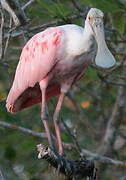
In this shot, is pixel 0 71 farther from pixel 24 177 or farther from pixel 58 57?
pixel 58 57

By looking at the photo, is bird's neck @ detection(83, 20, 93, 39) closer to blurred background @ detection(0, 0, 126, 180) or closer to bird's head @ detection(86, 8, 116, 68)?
bird's head @ detection(86, 8, 116, 68)

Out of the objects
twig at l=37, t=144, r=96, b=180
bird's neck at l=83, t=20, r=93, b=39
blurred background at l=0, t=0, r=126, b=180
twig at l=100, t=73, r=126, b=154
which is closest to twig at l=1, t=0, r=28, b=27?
blurred background at l=0, t=0, r=126, b=180

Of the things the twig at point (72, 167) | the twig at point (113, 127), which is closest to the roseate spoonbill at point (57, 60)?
the twig at point (72, 167)

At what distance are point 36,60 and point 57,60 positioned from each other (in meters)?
0.37

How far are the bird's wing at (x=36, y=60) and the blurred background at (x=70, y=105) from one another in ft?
0.67

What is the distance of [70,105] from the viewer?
1209 cm

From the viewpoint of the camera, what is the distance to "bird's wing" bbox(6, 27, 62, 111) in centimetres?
706

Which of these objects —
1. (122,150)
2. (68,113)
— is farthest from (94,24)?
(122,150)

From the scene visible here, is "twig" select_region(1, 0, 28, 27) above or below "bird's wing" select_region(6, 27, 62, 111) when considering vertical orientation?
above

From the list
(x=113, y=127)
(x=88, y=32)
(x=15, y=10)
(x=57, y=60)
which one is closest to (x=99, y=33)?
(x=88, y=32)

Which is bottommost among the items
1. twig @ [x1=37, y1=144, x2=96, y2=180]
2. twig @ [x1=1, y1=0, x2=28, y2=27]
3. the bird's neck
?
twig @ [x1=37, y1=144, x2=96, y2=180]

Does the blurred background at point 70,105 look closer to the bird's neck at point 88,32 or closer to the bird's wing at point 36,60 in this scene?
the bird's wing at point 36,60

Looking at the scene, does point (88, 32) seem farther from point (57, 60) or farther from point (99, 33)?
point (57, 60)

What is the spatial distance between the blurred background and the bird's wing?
0.67 ft
